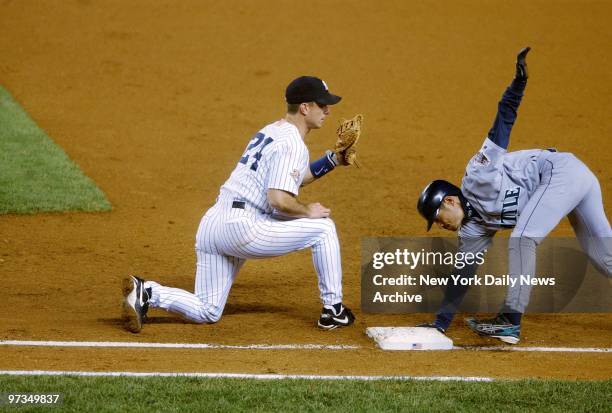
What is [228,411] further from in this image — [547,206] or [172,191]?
[172,191]

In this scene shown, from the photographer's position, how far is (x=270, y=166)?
675cm

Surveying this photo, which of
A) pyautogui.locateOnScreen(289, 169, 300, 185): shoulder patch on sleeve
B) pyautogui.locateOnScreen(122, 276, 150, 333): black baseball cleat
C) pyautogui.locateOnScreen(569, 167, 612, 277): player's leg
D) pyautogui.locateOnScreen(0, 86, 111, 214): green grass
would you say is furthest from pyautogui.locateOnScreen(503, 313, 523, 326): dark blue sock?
pyautogui.locateOnScreen(0, 86, 111, 214): green grass

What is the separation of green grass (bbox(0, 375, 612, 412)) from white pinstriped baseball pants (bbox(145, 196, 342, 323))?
3.89 ft

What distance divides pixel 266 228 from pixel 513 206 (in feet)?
5.13

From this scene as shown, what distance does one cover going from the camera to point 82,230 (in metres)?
9.61

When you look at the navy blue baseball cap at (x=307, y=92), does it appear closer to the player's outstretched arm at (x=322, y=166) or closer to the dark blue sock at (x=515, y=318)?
the player's outstretched arm at (x=322, y=166)

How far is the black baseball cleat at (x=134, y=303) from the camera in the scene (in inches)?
263

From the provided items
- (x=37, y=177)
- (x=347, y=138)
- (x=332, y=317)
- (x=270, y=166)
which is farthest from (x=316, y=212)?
(x=37, y=177)

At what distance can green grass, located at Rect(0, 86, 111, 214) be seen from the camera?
33.6 ft

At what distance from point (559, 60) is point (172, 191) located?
6.46 m

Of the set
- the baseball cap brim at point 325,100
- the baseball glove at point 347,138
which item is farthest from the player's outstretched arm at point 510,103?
the baseball cap brim at point 325,100

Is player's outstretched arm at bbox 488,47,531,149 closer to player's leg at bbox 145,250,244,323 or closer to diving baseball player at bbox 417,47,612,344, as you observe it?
diving baseball player at bbox 417,47,612,344

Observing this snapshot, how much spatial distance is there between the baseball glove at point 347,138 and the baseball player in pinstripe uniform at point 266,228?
0.18 metres

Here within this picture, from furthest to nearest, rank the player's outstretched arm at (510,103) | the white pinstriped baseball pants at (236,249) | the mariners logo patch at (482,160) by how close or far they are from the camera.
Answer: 1. the white pinstriped baseball pants at (236,249)
2. the mariners logo patch at (482,160)
3. the player's outstretched arm at (510,103)
